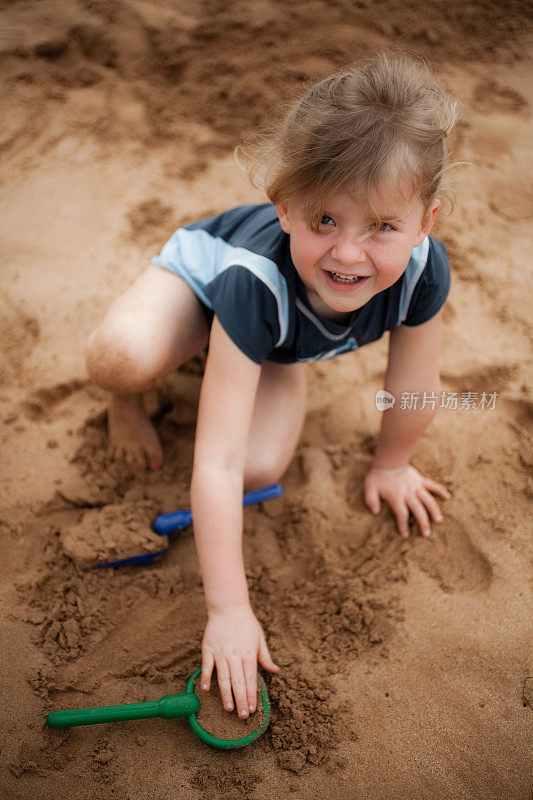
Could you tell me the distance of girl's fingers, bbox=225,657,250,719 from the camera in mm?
1183

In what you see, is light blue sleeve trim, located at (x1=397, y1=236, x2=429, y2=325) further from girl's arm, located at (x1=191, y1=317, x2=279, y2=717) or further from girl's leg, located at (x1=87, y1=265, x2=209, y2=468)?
girl's leg, located at (x1=87, y1=265, x2=209, y2=468)

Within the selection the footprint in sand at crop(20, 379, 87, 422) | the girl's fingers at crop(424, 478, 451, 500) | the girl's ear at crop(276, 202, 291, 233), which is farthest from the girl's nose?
the footprint in sand at crop(20, 379, 87, 422)

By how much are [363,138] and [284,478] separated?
0.95m

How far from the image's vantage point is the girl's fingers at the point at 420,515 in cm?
157

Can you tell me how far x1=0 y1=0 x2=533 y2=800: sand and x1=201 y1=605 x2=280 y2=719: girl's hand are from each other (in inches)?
3.4

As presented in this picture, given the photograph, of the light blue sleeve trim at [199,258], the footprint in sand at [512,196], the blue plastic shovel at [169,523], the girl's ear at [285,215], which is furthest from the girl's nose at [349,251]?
the footprint in sand at [512,196]

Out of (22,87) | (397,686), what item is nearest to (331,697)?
(397,686)

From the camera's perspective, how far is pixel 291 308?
1.33 meters

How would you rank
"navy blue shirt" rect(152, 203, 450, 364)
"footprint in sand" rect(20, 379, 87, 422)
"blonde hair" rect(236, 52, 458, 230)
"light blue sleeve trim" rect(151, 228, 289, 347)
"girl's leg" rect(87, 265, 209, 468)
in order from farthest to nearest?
"footprint in sand" rect(20, 379, 87, 422), "girl's leg" rect(87, 265, 209, 468), "light blue sleeve trim" rect(151, 228, 289, 347), "navy blue shirt" rect(152, 203, 450, 364), "blonde hair" rect(236, 52, 458, 230)

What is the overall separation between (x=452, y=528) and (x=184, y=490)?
0.70 metres

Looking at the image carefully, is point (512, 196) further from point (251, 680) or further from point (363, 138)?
point (251, 680)

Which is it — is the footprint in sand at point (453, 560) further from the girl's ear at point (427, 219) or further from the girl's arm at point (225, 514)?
the girl's ear at point (427, 219)

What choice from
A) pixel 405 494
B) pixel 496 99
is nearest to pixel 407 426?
pixel 405 494

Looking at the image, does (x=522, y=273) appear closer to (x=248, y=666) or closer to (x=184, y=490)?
(x=184, y=490)
